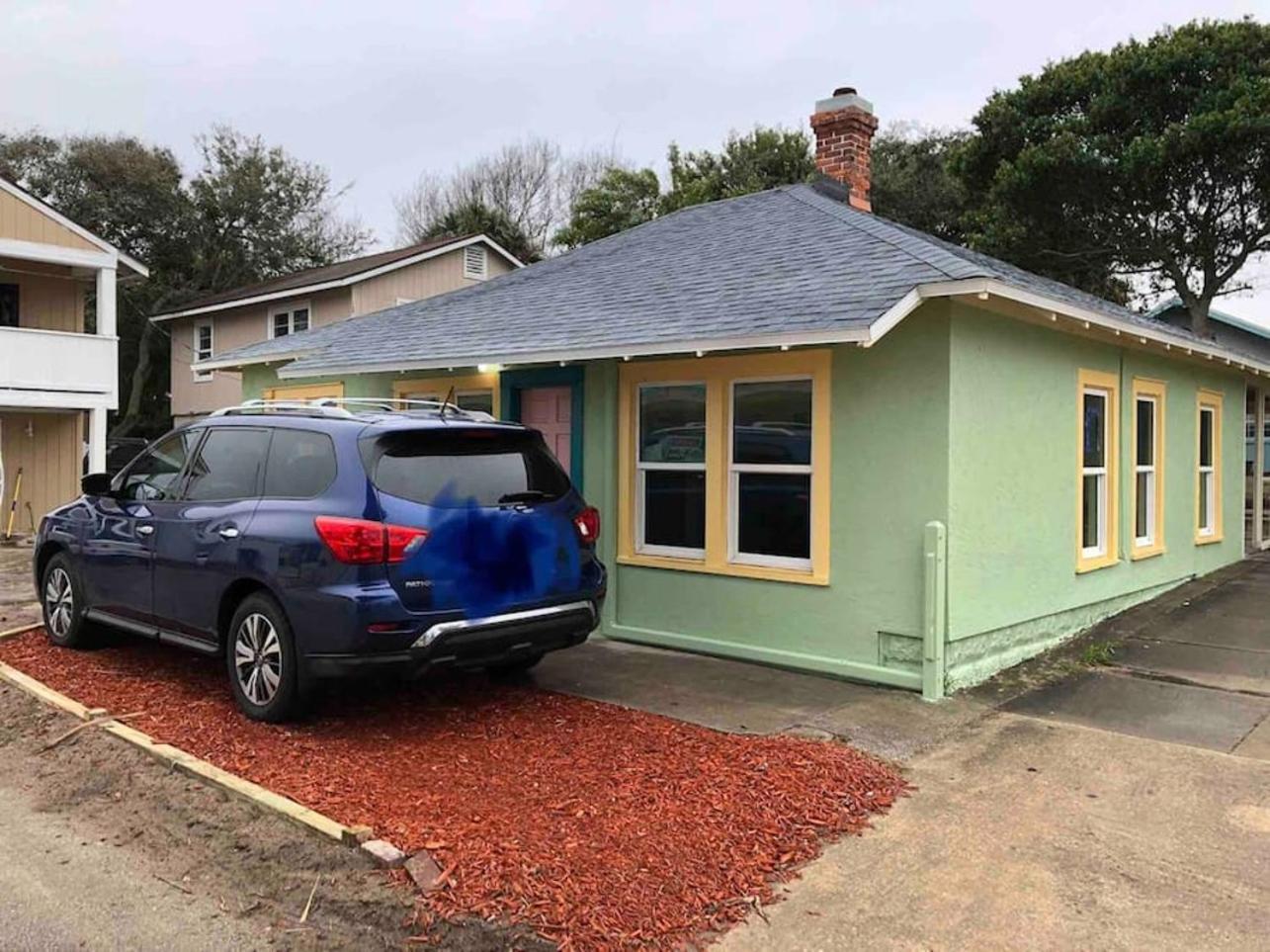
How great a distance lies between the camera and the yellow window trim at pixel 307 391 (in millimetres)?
10898

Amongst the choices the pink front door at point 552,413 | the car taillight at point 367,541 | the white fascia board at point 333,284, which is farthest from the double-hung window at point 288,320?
the car taillight at point 367,541

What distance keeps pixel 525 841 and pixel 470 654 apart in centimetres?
145

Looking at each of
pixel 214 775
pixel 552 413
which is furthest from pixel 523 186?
pixel 214 775

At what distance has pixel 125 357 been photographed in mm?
32656

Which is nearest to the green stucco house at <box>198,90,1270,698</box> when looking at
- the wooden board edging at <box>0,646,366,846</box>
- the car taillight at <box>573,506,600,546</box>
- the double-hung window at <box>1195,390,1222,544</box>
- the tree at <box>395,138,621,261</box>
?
the car taillight at <box>573,506,600,546</box>

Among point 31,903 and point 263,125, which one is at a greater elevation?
point 263,125

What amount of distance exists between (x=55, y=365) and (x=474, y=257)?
10330 mm

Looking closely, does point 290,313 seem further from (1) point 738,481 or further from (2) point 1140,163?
(2) point 1140,163

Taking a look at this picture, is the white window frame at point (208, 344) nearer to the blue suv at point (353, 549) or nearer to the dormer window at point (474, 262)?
the dormer window at point (474, 262)

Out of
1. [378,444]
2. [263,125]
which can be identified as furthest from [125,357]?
[378,444]

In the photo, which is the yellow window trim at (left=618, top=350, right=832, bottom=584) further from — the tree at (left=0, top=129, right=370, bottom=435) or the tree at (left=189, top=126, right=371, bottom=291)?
the tree at (left=189, top=126, right=371, bottom=291)

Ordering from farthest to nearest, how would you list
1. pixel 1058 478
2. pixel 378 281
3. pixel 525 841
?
pixel 378 281, pixel 1058 478, pixel 525 841

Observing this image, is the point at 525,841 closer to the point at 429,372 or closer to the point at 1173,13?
the point at 429,372

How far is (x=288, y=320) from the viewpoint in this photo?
2334 centimetres
